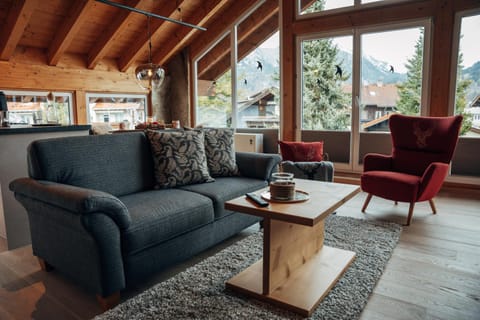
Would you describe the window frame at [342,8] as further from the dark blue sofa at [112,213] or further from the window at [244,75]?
the dark blue sofa at [112,213]

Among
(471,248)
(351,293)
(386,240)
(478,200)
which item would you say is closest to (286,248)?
(351,293)

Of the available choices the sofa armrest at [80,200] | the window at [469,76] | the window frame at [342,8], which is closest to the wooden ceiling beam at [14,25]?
the sofa armrest at [80,200]

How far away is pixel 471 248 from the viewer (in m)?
2.58

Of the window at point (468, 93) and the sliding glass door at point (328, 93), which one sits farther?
the sliding glass door at point (328, 93)

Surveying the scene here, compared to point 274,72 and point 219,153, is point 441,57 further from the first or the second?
point 219,153

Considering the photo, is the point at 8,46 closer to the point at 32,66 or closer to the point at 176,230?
the point at 32,66

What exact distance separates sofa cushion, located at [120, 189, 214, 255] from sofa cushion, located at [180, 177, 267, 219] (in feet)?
0.25

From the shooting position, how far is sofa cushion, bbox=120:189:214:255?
75.5 inches

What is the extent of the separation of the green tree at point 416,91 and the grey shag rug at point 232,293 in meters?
2.54

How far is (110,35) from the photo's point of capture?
527 cm

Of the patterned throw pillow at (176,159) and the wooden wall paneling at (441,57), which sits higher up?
the wooden wall paneling at (441,57)

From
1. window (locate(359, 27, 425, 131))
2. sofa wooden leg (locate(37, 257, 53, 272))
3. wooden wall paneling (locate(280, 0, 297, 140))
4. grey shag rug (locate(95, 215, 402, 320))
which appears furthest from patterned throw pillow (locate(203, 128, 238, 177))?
window (locate(359, 27, 425, 131))

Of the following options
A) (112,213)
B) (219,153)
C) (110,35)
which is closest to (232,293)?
(112,213)

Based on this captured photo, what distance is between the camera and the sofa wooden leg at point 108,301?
6.01 feet
